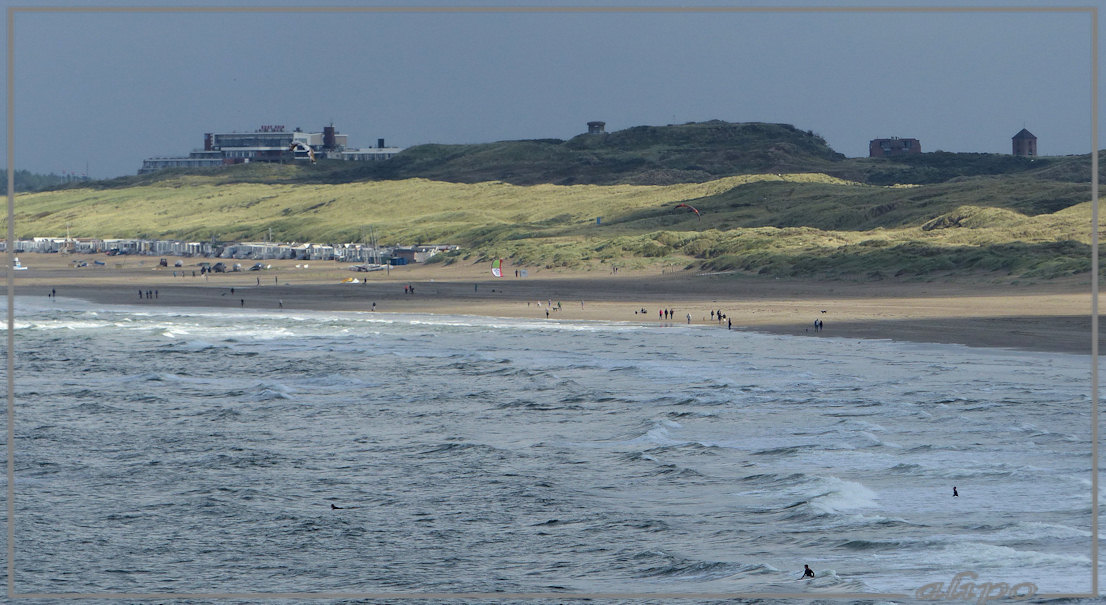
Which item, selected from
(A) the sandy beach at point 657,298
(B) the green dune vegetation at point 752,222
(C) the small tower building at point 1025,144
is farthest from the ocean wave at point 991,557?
(C) the small tower building at point 1025,144

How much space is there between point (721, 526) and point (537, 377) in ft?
62.4

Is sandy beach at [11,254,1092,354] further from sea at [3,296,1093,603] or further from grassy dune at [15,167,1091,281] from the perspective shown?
sea at [3,296,1093,603]

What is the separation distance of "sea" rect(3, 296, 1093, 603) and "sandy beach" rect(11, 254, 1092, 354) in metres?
6.95

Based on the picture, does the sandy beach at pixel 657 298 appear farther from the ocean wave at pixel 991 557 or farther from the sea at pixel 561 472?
the ocean wave at pixel 991 557

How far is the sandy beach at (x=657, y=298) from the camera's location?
165 ft

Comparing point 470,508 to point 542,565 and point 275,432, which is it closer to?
point 542,565

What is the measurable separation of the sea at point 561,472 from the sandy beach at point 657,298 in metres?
6.95

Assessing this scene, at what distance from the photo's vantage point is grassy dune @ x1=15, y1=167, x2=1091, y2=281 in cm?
7500

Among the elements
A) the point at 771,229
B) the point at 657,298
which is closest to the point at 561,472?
the point at 657,298

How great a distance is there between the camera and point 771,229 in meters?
99.2

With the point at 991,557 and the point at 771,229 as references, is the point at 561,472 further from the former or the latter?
the point at 771,229

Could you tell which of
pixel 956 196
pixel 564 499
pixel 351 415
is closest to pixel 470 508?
pixel 564 499

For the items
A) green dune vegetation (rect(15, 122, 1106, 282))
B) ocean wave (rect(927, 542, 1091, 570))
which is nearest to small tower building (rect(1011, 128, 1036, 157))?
green dune vegetation (rect(15, 122, 1106, 282))

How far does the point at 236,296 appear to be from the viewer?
270 feet
